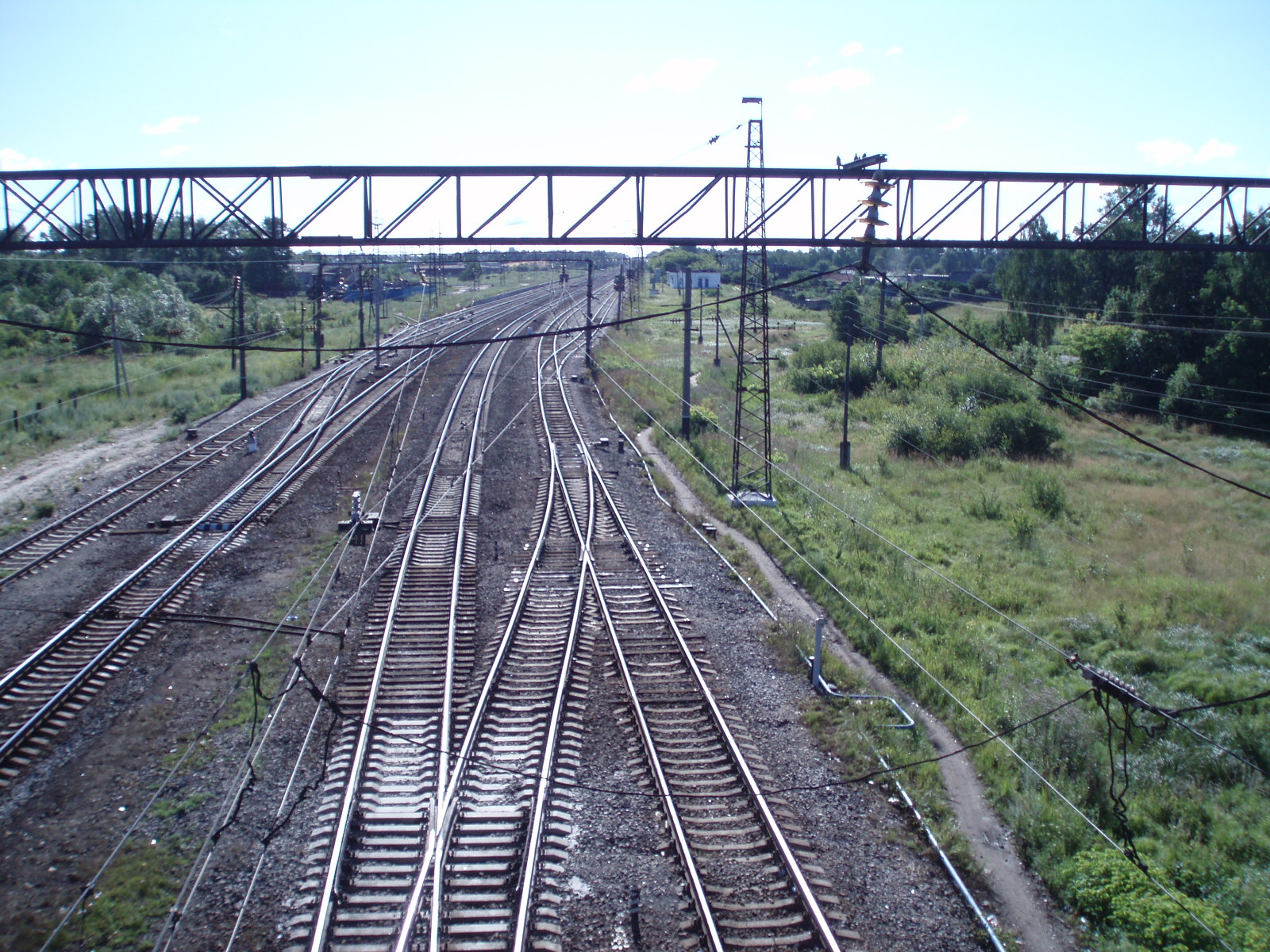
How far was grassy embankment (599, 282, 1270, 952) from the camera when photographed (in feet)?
27.3

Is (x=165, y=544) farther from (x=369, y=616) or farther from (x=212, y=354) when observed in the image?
(x=212, y=354)

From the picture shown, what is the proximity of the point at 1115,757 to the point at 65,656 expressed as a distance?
12.9 metres

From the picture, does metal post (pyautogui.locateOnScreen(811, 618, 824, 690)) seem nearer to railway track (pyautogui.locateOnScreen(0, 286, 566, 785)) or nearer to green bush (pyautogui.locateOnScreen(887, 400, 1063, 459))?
railway track (pyautogui.locateOnScreen(0, 286, 566, 785))

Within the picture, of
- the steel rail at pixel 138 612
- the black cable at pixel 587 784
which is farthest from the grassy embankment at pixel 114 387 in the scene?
the black cable at pixel 587 784

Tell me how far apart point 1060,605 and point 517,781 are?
410 inches

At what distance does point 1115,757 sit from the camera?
10094 millimetres

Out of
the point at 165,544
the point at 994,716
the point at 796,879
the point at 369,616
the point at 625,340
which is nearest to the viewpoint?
the point at 796,879

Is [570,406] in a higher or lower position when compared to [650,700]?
higher

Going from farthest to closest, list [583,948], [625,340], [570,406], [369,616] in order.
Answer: [625,340], [570,406], [369,616], [583,948]

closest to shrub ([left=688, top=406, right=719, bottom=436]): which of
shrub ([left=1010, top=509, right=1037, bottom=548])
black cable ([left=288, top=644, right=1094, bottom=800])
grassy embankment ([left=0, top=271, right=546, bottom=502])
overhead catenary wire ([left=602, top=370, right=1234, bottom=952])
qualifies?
overhead catenary wire ([left=602, top=370, right=1234, bottom=952])

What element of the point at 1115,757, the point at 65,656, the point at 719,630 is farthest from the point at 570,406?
the point at 1115,757

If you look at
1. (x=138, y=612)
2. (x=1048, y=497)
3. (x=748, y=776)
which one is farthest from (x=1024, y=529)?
(x=138, y=612)

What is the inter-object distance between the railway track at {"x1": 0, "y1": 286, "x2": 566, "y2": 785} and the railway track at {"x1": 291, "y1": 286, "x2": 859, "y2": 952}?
3.14 meters

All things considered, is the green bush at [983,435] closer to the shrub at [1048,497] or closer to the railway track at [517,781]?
the shrub at [1048,497]
